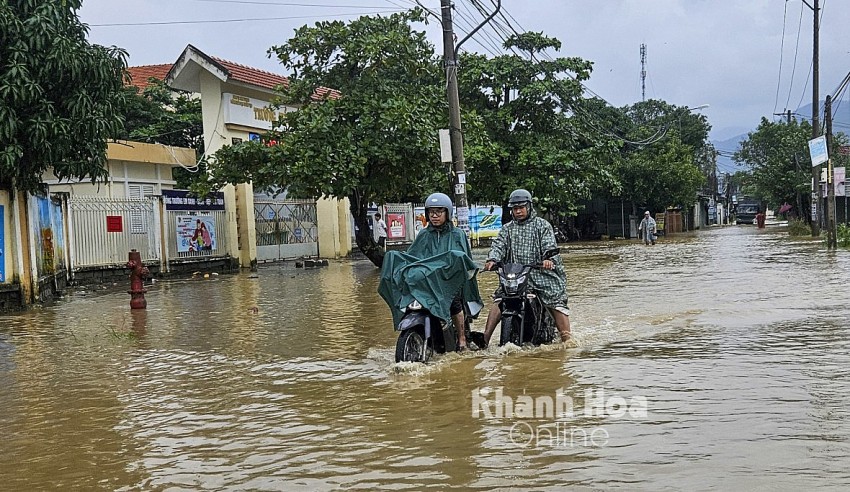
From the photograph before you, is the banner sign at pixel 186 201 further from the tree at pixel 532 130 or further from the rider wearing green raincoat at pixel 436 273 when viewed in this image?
the rider wearing green raincoat at pixel 436 273

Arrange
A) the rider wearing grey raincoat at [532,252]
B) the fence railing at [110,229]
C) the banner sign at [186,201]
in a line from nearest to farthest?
the rider wearing grey raincoat at [532,252], the fence railing at [110,229], the banner sign at [186,201]

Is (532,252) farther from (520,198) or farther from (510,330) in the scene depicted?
(510,330)

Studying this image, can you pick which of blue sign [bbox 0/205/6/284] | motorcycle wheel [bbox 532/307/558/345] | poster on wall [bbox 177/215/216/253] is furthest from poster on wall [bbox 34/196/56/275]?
motorcycle wheel [bbox 532/307/558/345]

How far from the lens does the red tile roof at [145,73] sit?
3292 centimetres

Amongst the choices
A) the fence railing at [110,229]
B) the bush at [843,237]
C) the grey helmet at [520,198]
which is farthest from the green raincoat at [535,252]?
the bush at [843,237]

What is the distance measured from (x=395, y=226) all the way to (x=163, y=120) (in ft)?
30.5

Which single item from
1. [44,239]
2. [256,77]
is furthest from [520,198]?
[256,77]

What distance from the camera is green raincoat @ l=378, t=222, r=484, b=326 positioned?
7.06 m

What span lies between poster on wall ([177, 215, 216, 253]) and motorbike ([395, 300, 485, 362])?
15654mm

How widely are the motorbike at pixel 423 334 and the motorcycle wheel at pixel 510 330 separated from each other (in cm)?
31

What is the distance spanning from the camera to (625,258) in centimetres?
2456

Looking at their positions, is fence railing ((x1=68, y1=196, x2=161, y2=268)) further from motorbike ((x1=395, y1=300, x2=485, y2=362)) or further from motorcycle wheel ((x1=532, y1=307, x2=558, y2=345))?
motorcycle wheel ((x1=532, y1=307, x2=558, y2=345))

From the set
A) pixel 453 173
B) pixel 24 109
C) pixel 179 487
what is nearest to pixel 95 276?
pixel 24 109

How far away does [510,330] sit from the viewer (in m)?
7.64
